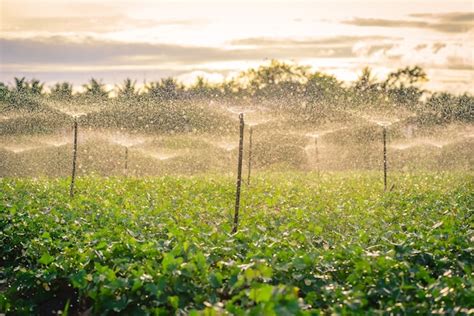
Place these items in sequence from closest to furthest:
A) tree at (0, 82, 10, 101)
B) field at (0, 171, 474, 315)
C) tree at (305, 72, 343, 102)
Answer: field at (0, 171, 474, 315)
tree at (0, 82, 10, 101)
tree at (305, 72, 343, 102)

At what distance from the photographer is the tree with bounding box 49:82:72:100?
1139 inches

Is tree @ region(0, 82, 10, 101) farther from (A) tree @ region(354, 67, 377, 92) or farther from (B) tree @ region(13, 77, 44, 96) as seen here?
(A) tree @ region(354, 67, 377, 92)

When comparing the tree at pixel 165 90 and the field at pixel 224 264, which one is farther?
the tree at pixel 165 90

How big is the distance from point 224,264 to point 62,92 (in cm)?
2499

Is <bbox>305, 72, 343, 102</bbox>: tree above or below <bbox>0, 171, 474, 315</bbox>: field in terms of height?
above

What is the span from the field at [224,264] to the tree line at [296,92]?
1731 centimetres

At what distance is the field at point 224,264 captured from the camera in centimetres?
505

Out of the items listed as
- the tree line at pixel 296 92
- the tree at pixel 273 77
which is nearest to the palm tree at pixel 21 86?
the tree line at pixel 296 92

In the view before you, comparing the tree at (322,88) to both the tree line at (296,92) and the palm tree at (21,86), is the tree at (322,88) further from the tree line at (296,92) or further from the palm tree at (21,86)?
the palm tree at (21,86)

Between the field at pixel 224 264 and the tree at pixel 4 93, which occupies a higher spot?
the tree at pixel 4 93

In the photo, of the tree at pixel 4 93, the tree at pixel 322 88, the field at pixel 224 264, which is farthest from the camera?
the tree at pixel 322 88

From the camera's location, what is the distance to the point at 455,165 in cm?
2480

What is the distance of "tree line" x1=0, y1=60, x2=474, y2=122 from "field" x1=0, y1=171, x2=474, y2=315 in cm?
1731

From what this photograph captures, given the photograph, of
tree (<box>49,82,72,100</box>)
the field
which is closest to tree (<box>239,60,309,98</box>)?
→ tree (<box>49,82,72,100</box>)
